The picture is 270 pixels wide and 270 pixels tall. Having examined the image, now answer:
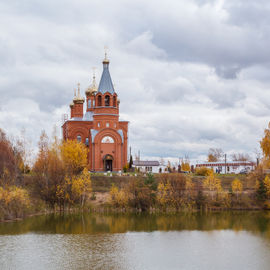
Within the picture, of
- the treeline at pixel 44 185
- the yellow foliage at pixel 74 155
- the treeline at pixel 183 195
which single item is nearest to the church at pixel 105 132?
the yellow foliage at pixel 74 155

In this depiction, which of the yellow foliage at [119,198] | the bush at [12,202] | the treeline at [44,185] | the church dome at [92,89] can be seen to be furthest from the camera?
the church dome at [92,89]

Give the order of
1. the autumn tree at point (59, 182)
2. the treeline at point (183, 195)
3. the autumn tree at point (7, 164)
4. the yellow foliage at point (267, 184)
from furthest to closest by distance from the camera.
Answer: the yellow foliage at point (267, 184), the treeline at point (183, 195), the autumn tree at point (59, 182), the autumn tree at point (7, 164)

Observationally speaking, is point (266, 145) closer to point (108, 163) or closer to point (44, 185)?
point (108, 163)

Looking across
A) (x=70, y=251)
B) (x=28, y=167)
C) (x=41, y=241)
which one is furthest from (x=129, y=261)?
(x=28, y=167)

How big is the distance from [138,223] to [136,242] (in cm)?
775

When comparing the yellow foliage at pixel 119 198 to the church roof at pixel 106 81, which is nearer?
the yellow foliage at pixel 119 198

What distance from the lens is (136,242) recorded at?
26.8m

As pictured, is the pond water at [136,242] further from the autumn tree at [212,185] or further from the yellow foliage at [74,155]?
the yellow foliage at [74,155]

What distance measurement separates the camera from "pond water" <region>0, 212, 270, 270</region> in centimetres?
2173

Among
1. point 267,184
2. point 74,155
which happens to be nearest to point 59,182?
point 74,155

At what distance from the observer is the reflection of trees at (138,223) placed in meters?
31.4

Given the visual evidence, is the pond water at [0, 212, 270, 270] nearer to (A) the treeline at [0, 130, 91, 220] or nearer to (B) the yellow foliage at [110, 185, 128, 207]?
(A) the treeline at [0, 130, 91, 220]

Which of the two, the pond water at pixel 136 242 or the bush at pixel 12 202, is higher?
the bush at pixel 12 202

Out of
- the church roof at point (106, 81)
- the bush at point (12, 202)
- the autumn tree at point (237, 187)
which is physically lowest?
the bush at point (12, 202)
